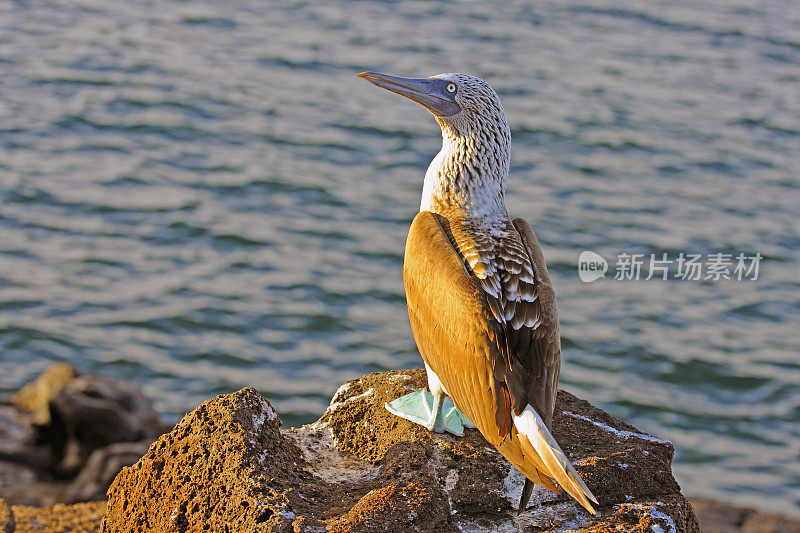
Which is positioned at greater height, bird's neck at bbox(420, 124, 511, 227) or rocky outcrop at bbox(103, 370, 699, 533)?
bird's neck at bbox(420, 124, 511, 227)

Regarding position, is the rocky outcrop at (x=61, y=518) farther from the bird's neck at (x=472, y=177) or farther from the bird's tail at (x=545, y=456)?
the bird's tail at (x=545, y=456)

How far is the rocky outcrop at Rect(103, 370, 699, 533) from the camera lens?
404cm

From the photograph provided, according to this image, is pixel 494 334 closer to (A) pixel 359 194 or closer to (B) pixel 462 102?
(B) pixel 462 102

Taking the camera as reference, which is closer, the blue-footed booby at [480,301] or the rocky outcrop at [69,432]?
the blue-footed booby at [480,301]

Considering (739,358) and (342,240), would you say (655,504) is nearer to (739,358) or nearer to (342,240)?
(739,358)

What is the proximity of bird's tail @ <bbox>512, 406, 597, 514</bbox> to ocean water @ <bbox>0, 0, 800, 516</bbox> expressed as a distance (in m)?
5.42

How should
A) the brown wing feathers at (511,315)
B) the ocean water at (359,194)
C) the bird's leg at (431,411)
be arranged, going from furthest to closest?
the ocean water at (359,194)
the bird's leg at (431,411)
the brown wing feathers at (511,315)

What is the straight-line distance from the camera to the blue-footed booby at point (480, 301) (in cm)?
410

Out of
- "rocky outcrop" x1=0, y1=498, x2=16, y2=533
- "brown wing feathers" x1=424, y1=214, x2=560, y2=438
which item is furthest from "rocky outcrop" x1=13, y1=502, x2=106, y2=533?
"brown wing feathers" x1=424, y1=214, x2=560, y2=438

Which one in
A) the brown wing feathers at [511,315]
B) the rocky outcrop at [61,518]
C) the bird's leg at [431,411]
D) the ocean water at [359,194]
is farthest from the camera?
the ocean water at [359,194]

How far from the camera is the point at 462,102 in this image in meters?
5.29

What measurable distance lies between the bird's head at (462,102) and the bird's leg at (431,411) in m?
1.54

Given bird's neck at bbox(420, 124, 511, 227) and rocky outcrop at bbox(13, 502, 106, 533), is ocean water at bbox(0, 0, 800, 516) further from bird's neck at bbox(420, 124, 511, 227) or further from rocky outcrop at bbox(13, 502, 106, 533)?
bird's neck at bbox(420, 124, 511, 227)

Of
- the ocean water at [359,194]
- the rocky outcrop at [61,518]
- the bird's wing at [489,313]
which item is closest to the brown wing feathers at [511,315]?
the bird's wing at [489,313]
